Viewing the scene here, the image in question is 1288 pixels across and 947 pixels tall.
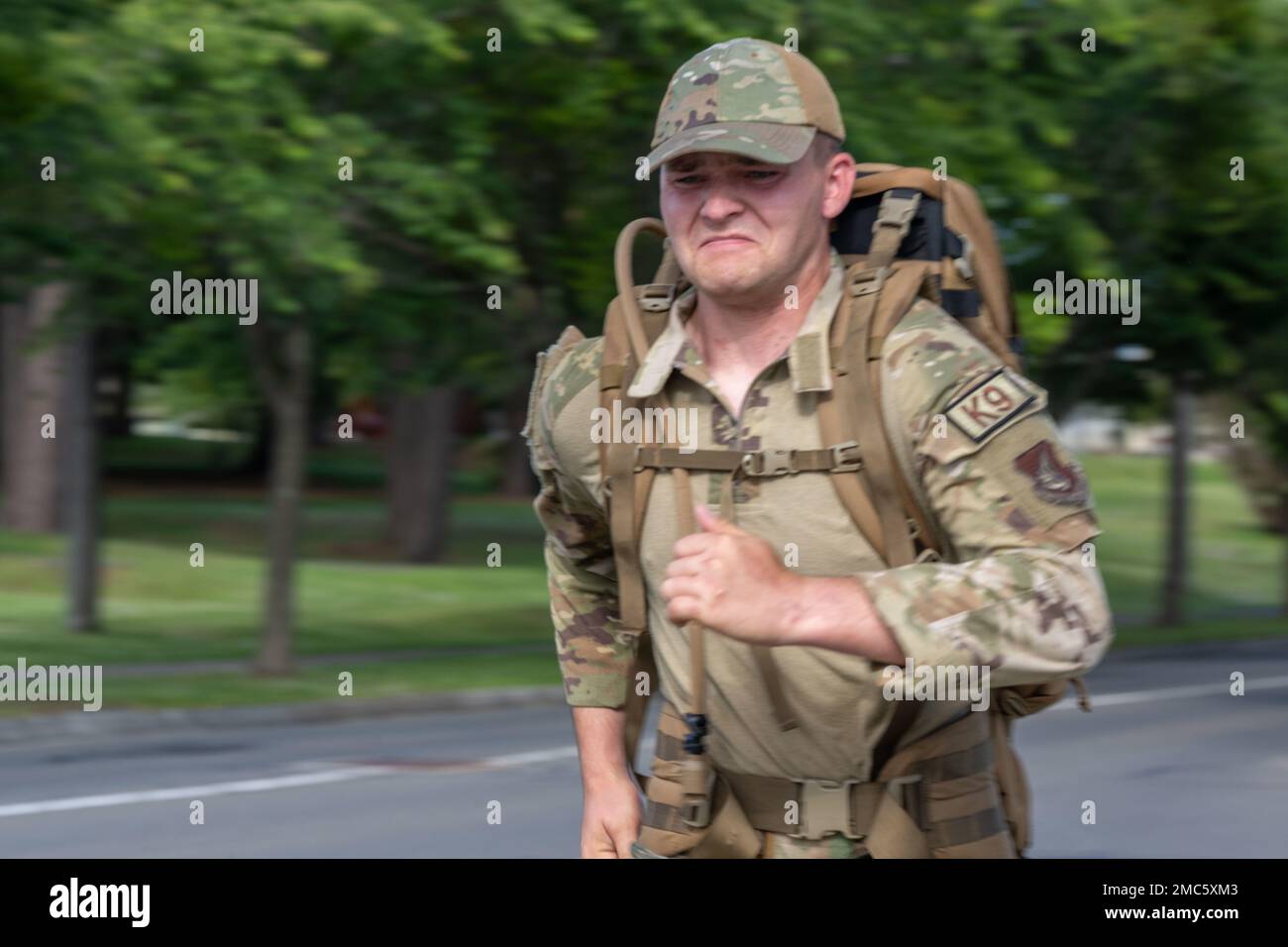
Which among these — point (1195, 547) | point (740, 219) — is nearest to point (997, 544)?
point (740, 219)

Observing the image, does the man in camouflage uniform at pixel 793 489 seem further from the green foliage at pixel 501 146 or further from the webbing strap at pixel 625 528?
the green foliage at pixel 501 146

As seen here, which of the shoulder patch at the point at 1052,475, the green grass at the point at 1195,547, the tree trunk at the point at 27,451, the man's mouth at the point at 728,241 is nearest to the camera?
the shoulder patch at the point at 1052,475

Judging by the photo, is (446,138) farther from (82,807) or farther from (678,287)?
(678,287)

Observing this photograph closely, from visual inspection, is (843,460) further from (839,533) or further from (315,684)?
(315,684)

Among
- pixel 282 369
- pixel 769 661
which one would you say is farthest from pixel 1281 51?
pixel 769 661

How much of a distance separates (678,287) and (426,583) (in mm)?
24389

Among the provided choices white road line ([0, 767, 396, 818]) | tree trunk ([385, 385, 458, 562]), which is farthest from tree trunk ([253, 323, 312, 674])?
tree trunk ([385, 385, 458, 562])

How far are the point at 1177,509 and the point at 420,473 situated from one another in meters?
11.0

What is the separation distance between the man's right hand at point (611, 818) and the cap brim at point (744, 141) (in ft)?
3.31

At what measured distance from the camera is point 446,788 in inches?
445

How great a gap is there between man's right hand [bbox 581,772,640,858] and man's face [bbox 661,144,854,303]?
83 centimetres

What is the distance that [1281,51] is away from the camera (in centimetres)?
1717

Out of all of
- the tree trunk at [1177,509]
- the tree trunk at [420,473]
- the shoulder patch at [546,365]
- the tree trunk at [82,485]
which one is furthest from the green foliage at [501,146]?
the tree trunk at [420,473]

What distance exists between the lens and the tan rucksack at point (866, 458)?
9.41 ft
